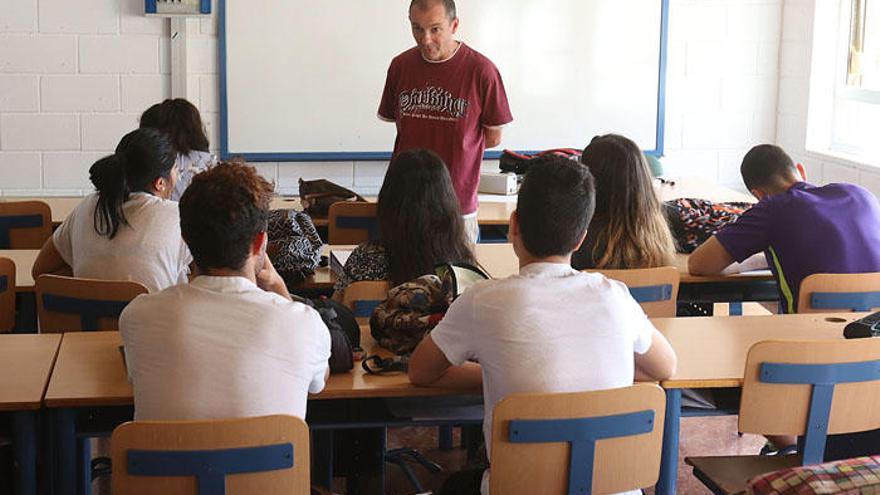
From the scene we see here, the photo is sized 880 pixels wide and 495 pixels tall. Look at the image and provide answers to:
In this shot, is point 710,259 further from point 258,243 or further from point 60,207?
point 60,207

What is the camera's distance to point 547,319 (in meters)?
2.49

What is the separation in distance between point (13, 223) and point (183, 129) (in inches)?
30.9

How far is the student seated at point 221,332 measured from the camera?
93.4 inches

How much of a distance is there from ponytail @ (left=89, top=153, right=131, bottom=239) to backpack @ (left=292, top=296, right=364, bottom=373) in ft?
3.28

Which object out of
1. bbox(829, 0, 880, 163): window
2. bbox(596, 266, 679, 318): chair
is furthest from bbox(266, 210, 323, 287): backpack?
bbox(829, 0, 880, 163): window

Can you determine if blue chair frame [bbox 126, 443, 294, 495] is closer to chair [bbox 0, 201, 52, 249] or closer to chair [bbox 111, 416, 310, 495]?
chair [bbox 111, 416, 310, 495]

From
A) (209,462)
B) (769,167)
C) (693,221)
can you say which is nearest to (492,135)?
(693,221)

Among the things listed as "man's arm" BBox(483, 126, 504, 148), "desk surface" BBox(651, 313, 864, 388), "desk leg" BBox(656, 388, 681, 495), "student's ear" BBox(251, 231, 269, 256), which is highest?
"man's arm" BBox(483, 126, 504, 148)

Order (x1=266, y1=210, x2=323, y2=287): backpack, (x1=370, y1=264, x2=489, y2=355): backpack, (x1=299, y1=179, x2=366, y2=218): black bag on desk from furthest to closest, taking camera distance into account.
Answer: (x1=299, y1=179, x2=366, y2=218): black bag on desk, (x1=266, y1=210, x2=323, y2=287): backpack, (x1=370, y1=264, x2=489, y2=355): backpack

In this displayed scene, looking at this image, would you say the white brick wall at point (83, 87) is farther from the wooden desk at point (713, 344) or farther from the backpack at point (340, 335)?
the backpack at point (340, 335)

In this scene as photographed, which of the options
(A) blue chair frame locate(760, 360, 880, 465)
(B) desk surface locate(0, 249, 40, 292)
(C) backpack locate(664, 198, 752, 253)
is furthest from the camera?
(C) backpack locate(664, 198, 752, 253)

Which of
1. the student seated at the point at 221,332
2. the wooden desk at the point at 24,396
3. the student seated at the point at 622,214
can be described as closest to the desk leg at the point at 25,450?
the wooden desk at the point at 24,396

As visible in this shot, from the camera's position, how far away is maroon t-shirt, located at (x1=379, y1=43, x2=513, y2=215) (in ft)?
16.8

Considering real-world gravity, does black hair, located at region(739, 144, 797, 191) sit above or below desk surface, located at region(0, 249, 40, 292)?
above
